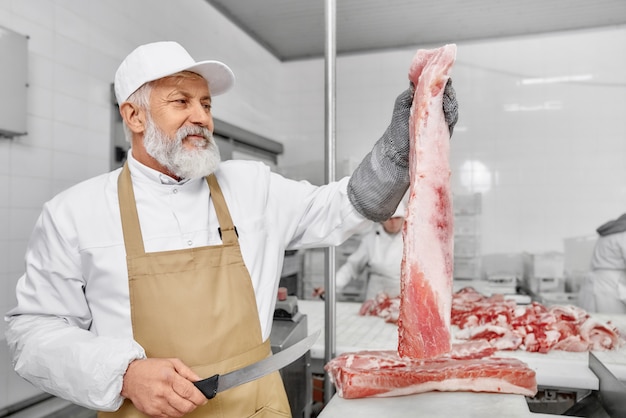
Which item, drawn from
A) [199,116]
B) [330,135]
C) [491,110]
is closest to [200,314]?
[199,116]

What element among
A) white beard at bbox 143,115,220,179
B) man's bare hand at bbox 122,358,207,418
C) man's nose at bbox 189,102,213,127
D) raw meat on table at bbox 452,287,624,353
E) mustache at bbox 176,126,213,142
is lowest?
raw meat on table at bbox 452,287,624,353

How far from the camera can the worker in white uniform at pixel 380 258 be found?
4785 mm

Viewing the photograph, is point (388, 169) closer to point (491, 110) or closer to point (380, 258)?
point (380, 258)

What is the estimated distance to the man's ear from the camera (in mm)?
1833

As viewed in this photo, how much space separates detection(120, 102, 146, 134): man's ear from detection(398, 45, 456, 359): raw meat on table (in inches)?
39.1

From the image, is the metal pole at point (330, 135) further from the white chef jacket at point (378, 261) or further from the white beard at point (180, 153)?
the white chef jacket at point (378, 261)

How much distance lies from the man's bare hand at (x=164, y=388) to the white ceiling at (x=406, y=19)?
4772 millimetres

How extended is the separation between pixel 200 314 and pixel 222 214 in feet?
1.20

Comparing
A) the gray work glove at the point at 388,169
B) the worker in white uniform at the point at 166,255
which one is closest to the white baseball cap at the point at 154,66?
the worker in white uniform at the point at 166,255

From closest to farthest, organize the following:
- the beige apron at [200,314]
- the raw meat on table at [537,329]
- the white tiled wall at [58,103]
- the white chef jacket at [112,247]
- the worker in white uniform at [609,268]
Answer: the white chef jacket at [112,247]
the beige apron at [200,314]
the raw meat on table at [537,329]
the white tiled wall at [58,103]
the worker in white uniform at [609,268]

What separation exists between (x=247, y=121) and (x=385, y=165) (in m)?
4.94

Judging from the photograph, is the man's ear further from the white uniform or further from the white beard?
the white uniform

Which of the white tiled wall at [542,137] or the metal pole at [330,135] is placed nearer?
the metal pole at [330,135]

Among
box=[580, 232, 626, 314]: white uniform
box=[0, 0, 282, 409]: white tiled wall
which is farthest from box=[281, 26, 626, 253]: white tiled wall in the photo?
box=[0, 0, 282, 409]: white tiled wall
